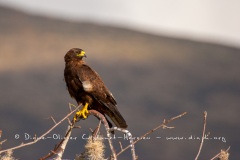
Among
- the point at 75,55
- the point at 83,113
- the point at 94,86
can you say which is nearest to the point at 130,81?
the point at 75,55

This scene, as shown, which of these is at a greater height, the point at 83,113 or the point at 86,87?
the point at 86,87

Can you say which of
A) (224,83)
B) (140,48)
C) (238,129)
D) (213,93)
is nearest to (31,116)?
(238,129)

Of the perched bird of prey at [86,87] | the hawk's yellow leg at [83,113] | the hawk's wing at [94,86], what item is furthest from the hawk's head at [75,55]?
the hawk's yellow leg at [83,113]

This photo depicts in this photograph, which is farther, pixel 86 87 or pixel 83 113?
pixel 86 87

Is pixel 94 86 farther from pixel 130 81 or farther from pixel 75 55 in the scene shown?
pixel 130 81

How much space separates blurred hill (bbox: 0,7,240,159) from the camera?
37.8 m

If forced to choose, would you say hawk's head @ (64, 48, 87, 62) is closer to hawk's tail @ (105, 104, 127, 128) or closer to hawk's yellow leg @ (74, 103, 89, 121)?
hawk's yellow leg @ (74, 103, 89, 121)

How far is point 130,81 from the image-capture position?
171 feet

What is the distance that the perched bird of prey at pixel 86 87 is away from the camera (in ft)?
25.7

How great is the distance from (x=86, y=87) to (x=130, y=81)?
43965 mm

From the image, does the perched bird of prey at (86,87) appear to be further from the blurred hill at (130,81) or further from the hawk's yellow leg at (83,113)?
the blurred hill at (130,81)

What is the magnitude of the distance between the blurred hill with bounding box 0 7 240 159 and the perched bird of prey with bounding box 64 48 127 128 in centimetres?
2192

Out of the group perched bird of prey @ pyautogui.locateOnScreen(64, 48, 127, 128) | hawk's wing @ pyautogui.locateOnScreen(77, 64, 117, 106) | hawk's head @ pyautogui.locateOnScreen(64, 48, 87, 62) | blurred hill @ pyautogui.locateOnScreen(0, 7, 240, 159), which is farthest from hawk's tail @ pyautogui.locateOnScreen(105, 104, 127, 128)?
blurred hill @ pyautogui.locateOnScreen(0, 7, 240, 159)

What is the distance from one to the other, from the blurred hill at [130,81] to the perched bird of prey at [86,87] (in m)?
21.9
